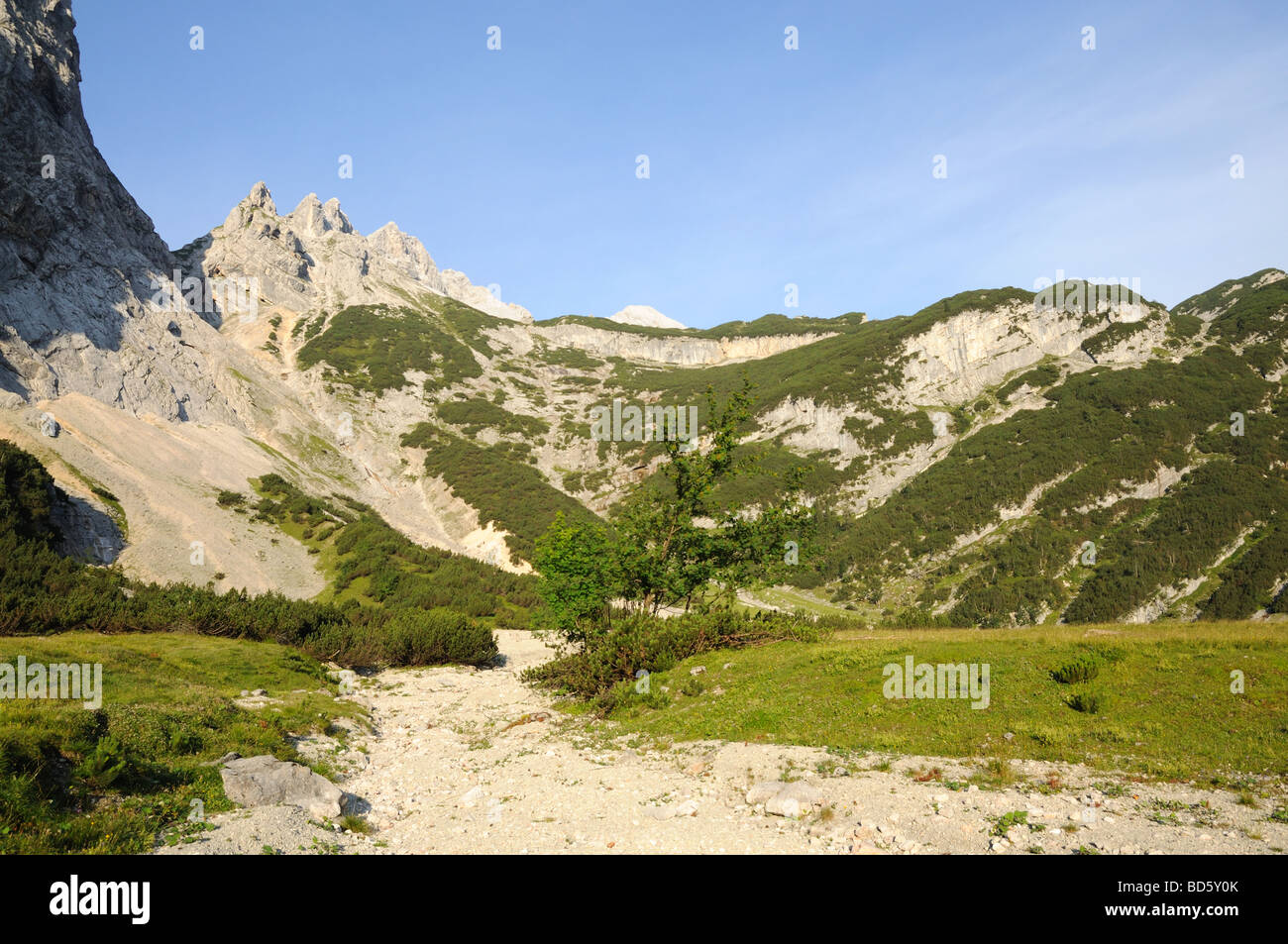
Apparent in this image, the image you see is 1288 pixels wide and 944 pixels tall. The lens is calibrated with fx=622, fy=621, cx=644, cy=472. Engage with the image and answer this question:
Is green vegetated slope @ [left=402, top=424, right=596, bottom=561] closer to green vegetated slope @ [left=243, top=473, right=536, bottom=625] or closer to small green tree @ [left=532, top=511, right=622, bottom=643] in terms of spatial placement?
green vegetated slope @ [left=243, top=473, right=536, bottom=625]

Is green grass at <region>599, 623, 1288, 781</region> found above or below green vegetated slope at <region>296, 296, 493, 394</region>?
below

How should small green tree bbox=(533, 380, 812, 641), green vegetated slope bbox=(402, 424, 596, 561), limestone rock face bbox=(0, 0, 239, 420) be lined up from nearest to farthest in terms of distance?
small green tree bbox=(533, 380, 812, 641) → limestone rock face bbox=(0, 0, 239, 420) → green vegetated slope bbox=(402, 424, 596, 561)

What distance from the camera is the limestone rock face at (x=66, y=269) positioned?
5344 cm

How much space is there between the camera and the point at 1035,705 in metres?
11.5

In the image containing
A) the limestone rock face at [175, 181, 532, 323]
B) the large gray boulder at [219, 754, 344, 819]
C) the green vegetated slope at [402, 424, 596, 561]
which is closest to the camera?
the large gray boulder at [219, 754, 344, 819]

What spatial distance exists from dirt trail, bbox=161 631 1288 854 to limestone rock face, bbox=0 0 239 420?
55206mm

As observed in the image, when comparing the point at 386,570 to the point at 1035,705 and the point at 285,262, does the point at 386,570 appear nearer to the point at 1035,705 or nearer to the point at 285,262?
the point at 1035,705

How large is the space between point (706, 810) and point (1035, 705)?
22.1ft

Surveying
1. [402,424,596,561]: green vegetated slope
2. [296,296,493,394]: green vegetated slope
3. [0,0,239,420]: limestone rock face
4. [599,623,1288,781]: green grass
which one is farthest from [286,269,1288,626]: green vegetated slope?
[0,0,239,420]: limestone rock face

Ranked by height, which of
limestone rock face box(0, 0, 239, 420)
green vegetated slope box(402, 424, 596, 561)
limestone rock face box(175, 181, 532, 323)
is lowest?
green vegetated slope box(402, 424, 596, 561)

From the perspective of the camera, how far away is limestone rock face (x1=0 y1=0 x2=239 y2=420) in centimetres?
5344

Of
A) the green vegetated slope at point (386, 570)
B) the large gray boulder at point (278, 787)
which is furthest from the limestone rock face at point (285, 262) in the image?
the large gray boulder at point (278, 787)

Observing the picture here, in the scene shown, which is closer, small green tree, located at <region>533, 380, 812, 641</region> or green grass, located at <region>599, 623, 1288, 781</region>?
green grass, located at <region>599, 623, 1288, 781</region>
